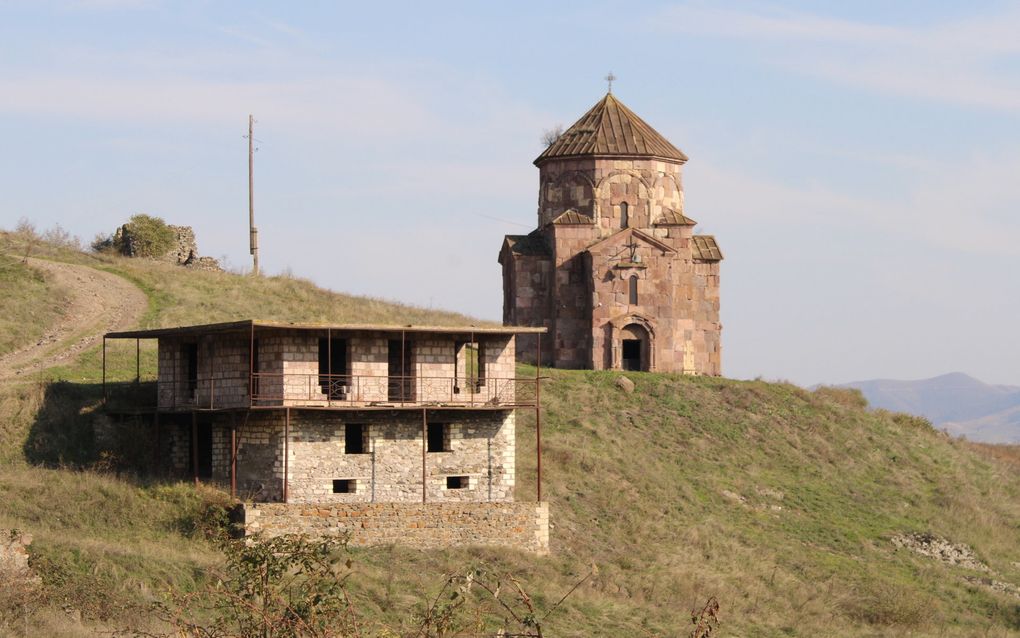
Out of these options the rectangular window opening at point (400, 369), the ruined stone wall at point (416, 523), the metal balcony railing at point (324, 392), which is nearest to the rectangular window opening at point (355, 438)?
the metal balcony railing at point (324, 392)

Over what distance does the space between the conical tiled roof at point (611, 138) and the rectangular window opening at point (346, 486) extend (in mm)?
23955

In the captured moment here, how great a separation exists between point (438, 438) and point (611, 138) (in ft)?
74.5

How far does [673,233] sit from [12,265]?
24715mm

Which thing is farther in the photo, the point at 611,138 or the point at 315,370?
the point at 611,138

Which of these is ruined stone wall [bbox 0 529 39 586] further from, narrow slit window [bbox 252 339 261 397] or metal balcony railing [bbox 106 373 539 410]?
narrow slit window [bbox 252 339 261 397]

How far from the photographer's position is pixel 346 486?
39.1 m

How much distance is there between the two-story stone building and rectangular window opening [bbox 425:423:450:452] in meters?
0.04

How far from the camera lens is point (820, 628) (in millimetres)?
38938

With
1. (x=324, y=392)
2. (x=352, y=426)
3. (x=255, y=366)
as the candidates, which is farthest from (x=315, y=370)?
(x=352, y=426)

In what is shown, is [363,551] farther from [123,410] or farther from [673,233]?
[673,233]

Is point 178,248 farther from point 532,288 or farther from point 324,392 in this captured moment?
point 324,392

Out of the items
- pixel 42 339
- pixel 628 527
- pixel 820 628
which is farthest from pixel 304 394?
pixel 42 339

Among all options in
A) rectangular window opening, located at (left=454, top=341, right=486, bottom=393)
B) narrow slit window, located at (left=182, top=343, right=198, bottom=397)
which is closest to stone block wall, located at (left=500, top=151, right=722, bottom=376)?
rectangular window opening, located at (left=454, top=341, right=486, bottom=393)

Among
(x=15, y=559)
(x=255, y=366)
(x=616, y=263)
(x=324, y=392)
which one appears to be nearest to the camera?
(x=15, y=559)
